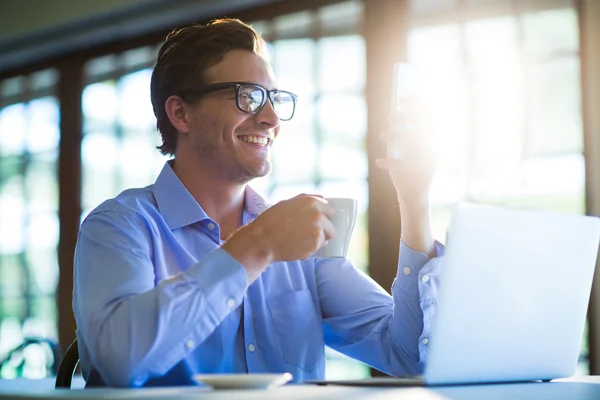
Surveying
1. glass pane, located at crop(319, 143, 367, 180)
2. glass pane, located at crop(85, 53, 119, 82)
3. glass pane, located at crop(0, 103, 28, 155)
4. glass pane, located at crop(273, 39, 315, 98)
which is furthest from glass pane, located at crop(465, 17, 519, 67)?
glass pane, located at crop(0, 103, 28, 155)

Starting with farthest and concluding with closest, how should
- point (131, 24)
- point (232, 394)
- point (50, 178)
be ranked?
point (50, 178) < point (131, 24) < point (232, 394)

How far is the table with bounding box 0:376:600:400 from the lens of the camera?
3.02ft

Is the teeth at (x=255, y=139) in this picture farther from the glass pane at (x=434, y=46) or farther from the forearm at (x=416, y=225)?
the glass pane at (x=434, y=46)

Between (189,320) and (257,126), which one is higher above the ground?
(257,126)

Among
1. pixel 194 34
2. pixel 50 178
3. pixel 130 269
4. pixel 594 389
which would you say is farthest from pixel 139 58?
pixel 594 389

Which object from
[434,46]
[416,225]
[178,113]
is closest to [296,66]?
[434,46]

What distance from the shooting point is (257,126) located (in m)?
1.86

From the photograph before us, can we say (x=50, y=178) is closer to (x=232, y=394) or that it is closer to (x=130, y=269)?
(x=130, y=269)

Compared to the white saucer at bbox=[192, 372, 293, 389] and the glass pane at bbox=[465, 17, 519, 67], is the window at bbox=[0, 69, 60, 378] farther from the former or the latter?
the white saucer at bbox=[192, 372, 293, 389]

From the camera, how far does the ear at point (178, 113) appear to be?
1.94 m

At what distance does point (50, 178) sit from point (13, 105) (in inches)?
28.0

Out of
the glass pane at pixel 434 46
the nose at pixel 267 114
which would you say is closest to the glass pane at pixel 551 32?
the glass pane at pixel 434 46

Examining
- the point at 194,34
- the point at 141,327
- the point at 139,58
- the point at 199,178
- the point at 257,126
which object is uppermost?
the point at 139,58

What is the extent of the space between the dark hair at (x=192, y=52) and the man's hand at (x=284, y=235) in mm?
700
